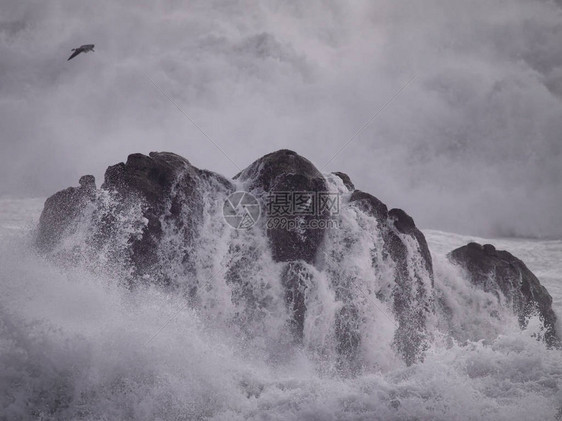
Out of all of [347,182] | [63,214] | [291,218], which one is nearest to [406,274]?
[347,182]

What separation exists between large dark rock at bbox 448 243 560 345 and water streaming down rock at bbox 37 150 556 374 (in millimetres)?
3749

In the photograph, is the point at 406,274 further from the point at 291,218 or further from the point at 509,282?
the point at 509,282

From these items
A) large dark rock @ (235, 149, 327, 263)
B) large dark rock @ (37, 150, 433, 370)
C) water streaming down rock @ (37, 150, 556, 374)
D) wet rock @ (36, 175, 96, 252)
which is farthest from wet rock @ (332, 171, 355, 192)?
wet rock @ (36, 175, 96, 252)

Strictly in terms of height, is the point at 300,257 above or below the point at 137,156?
below

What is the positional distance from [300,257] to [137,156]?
5.22 m

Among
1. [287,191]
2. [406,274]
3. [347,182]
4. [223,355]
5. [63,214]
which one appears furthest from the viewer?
[347,182]

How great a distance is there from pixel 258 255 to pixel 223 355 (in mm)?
3176

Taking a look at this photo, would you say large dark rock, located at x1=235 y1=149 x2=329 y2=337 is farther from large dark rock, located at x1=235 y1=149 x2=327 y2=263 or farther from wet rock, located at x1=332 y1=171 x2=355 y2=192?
wet rock, located at x1=332 y1=171 x2=355 y2=192

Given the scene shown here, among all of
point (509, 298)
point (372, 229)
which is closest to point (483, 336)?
point (509, 298)

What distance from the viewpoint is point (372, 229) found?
13.3 metres

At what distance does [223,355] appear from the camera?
9523 millimetres

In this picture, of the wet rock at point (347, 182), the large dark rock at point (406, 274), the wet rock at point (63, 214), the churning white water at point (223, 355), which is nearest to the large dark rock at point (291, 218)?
the churning white water at point (223, 355)

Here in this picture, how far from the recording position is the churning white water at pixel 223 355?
7.25 metres

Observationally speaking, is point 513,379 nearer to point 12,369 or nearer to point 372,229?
point 372,229
